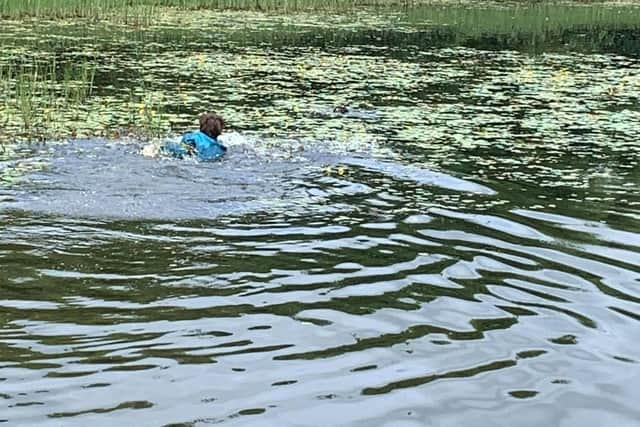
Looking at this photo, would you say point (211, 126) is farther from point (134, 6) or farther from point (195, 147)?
point (134, 6)

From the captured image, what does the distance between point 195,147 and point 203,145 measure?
95mm

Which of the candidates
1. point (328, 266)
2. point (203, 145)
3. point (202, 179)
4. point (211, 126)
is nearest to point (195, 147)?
point (203, 145)

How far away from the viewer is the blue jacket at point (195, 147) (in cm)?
980

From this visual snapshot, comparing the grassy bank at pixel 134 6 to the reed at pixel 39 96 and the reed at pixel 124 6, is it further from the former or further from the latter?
the reed at pixel 39 96

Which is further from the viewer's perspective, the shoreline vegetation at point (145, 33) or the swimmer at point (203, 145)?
the shoreline vegetation at point (145, 33)

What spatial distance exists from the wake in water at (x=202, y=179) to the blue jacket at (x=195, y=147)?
0.13 meters

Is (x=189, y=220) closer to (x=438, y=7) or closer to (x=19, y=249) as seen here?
(x=19, y=249)

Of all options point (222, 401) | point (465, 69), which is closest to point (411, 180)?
point (222, 401)

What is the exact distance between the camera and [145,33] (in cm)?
2300

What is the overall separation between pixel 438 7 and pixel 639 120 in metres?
22.8

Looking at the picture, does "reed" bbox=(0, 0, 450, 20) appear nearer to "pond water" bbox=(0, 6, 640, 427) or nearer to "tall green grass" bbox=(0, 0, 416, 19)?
"tall green grass" bbox=(0, 0, 416, 19)

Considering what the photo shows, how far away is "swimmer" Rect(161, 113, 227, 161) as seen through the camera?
32.2 ft

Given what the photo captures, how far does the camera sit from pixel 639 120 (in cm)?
1323

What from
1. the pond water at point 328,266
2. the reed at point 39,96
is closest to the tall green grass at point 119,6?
the reed at point 39,96
